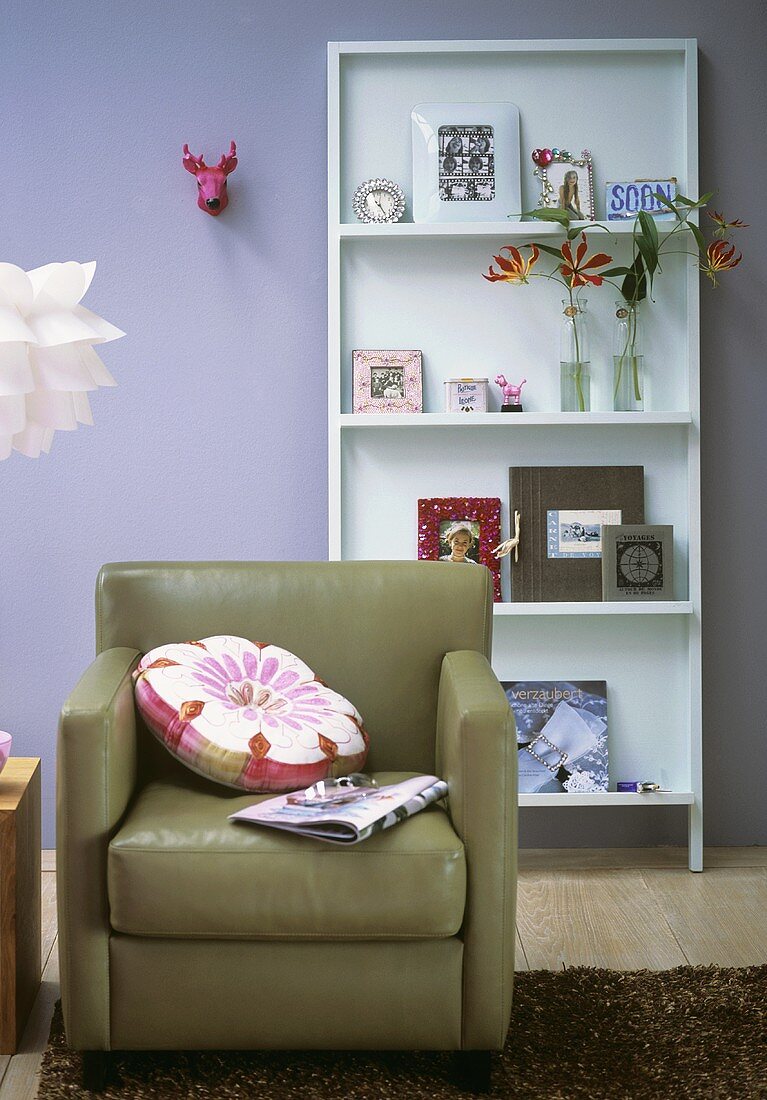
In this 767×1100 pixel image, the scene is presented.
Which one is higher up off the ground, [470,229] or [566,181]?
[566,181]

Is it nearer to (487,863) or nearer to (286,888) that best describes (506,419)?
(487,863)

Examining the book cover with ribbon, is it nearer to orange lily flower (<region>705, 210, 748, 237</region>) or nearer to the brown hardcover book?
the brown hardcover book

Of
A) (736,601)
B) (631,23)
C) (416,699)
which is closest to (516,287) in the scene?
(631,23)

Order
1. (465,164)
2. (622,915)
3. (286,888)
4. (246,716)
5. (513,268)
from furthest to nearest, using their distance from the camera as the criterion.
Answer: (465,164) → (513,268) → (622,915) → (246,716) → (286,888)

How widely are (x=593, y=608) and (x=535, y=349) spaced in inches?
28.3

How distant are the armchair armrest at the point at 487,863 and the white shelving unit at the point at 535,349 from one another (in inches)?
41.8

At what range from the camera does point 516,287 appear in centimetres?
289

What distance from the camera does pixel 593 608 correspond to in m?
2.79

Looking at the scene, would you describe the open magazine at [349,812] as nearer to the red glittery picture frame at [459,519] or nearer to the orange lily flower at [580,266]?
the red glittery picture frame at [459,519]

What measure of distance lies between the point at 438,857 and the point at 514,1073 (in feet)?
1.45

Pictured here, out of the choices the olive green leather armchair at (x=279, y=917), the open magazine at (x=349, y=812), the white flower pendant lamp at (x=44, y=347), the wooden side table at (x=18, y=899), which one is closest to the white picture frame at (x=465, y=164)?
the white flower pendant lamp at (x=44, y=347)

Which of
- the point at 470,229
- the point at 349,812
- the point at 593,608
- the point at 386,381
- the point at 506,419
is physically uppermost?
the point at 470,229

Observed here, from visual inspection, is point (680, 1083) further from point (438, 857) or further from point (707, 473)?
point (707, 473)

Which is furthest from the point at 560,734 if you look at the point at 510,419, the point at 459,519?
the point at 510,419
